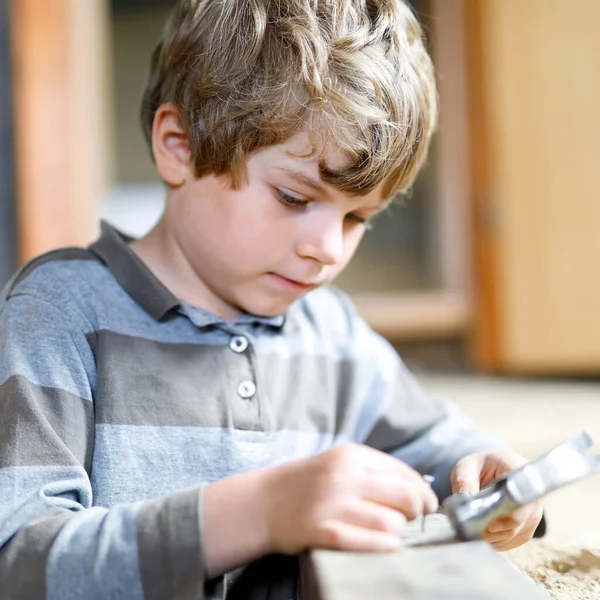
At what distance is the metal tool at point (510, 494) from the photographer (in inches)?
17.3

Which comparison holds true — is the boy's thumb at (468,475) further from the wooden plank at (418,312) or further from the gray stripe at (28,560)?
the wooden plank at (418,312)

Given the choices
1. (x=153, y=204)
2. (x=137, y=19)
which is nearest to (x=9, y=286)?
(x=153, y=204)

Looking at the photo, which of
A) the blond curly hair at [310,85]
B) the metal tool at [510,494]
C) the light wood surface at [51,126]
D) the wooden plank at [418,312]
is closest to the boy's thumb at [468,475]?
the metal tool at [510,494]

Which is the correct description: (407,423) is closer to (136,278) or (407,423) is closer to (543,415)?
(136,278)

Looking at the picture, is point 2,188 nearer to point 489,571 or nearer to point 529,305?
point 529,305

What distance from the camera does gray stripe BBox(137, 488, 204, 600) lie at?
0.43m

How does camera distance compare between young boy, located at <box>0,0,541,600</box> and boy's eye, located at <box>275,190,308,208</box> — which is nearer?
young boy, located at <box>0,0,541,600</box>

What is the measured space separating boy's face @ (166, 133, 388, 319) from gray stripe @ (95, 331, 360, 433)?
6cm

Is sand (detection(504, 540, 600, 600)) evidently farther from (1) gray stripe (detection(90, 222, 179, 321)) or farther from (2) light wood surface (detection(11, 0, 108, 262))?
(2) light wood surface (detection(11, 0, 108, 262))

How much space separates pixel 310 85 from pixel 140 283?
20 cm

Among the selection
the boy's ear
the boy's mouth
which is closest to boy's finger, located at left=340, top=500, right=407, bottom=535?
the boy's mouth

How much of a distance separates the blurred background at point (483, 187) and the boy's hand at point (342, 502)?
811 mm

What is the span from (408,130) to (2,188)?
1.22m

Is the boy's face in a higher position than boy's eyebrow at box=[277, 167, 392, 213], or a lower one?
lower
